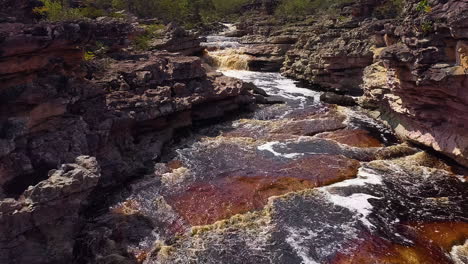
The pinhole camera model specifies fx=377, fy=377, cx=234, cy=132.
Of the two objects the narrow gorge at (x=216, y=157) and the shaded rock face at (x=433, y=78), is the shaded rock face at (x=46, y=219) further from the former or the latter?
the shaded rock face at (x=433, y=78)

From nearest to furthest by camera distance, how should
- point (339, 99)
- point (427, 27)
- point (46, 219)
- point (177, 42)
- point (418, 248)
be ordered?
1. point (46, 219)
2. point (418, 248)
3. point (427, 27)
4. point (339, 99)
5. point (177, 42)

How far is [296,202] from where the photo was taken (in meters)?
16.5

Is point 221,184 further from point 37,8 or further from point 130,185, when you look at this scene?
point 37,8

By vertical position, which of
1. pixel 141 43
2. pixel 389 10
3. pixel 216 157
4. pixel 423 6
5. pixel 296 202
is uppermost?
pixel 423 6

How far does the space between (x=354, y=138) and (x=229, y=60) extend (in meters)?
23.1

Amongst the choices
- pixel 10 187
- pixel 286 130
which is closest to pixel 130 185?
pixel 10 187

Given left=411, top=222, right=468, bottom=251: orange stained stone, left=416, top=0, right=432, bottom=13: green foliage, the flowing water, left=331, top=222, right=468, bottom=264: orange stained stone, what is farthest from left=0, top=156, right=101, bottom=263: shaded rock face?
left=416, top=0, right=432, bottom=13: green foliage

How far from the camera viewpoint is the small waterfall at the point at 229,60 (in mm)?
42531

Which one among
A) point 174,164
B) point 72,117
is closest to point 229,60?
point 174,164

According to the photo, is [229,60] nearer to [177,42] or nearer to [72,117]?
[177,42]

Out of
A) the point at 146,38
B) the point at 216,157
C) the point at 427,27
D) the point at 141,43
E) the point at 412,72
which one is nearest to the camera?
the point at 427,27

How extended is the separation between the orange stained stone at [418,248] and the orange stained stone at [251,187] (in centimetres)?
443

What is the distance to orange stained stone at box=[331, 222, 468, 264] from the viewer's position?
13.0m

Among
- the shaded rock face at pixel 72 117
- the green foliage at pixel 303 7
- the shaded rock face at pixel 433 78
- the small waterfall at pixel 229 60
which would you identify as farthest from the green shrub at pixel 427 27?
the green foliage at pixel 303 7
